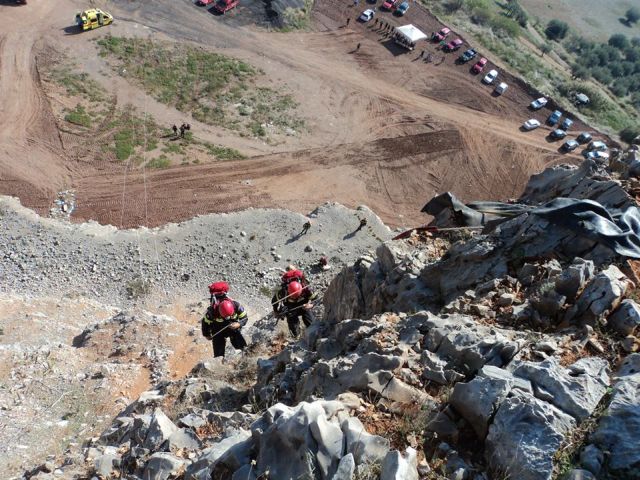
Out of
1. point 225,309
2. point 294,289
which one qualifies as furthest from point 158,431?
point 294,289

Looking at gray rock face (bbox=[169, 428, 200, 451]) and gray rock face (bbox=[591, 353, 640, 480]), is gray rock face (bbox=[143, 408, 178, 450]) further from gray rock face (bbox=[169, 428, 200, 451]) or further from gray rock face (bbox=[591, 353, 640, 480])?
gray rock face (bbox=[591, 353, 640, 480])

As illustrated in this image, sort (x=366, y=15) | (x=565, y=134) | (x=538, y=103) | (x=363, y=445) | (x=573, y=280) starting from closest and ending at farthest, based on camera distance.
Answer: (x=363, y=445), (x=573, y=280), (x=565, y=134), (x=538, y=103), (x=366, y=15)

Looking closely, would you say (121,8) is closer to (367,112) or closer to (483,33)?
(367,112)

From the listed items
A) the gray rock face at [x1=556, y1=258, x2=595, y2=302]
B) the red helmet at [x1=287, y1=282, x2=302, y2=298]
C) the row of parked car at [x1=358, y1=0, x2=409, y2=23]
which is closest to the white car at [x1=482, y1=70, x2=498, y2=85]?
the row of parked car at [x1=358, y1=0, x2=409, y2=23]

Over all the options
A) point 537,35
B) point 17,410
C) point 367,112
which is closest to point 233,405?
point 17,410

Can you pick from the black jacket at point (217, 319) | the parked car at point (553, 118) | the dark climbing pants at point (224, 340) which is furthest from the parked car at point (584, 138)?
the black jacket at point (217, 319)

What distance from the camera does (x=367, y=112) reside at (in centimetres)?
3784

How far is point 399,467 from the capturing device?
726cm

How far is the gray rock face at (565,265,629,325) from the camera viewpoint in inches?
394

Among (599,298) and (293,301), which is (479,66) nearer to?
(293,301)

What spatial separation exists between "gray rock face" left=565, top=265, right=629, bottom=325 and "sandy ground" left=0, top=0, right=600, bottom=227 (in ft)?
69.2

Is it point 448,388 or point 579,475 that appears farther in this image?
point 448,388

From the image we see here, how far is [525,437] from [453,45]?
4046 cm

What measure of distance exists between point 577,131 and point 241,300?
2798 cm
